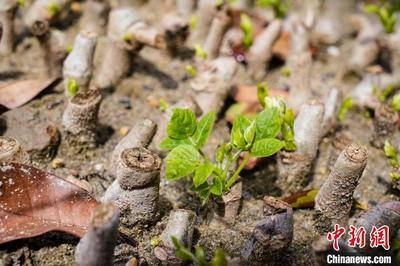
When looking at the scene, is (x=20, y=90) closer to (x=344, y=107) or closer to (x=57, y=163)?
(x=57, y=163)

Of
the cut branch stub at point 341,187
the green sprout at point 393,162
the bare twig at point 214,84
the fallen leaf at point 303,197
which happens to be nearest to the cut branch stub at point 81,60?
the bare twig at point 214,84

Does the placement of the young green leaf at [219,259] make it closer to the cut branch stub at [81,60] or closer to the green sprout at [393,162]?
the green sprout at [393,162]

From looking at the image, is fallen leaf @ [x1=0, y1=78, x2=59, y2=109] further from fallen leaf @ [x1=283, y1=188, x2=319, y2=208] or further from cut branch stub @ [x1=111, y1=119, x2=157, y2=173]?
fallen leaf @ [x1=283, y1=188, x2=319, y2=208]

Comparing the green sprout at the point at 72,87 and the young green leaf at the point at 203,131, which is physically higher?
the young green leaf at the point at 203,131

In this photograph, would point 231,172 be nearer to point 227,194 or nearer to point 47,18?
point 227,194

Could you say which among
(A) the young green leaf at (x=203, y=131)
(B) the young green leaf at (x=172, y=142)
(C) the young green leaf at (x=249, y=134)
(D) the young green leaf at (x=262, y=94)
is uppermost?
(C) the young green leaf at (x=249, y=134)

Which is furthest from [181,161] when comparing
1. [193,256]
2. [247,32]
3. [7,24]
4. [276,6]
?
[276,6]

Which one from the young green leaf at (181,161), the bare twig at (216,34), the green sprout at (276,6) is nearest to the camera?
the young green leaf at (181,161)
